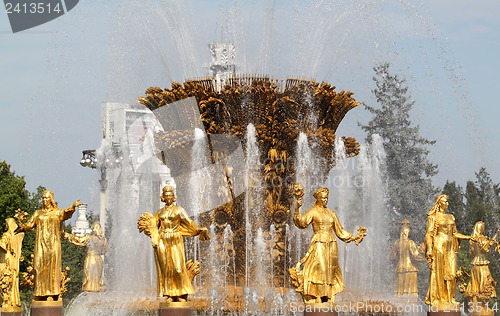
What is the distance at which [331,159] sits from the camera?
20.1 metres

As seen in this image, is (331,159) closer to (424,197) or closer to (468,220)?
(424,197)

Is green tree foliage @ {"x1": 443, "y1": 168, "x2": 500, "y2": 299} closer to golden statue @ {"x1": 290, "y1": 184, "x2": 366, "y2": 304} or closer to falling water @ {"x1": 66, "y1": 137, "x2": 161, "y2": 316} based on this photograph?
falling water @ {"x1": 66, "y1": 137, "x2": 161, "y2": 316}

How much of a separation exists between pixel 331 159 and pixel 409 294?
155 inches

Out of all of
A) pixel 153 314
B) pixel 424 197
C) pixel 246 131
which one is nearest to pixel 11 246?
pixel 153 314

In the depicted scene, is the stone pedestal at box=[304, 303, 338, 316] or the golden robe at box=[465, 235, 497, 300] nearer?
the stone pedestal at box=[304, 303, 338, 316]

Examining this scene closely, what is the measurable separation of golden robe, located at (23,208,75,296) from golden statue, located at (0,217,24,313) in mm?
1292

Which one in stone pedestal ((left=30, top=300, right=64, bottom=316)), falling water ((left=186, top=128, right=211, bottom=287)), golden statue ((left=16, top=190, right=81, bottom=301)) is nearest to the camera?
stone pedestal ((left=30, top=300, right=64, bottom=316))

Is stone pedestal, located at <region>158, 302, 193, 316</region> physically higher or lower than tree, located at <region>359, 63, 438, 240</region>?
lower

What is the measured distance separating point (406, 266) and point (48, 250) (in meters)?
7.97

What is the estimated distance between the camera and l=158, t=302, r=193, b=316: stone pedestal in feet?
52.3

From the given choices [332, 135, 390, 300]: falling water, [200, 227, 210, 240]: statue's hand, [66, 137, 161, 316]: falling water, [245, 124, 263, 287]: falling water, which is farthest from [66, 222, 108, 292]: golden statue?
[200, 227, 210, 240]: statue's hand

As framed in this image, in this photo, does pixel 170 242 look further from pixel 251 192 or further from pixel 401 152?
pixel 401 152

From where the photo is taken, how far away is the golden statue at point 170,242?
638 inches

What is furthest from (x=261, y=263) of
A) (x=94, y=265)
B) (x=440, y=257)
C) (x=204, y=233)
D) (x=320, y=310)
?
(x=94, y=265)
